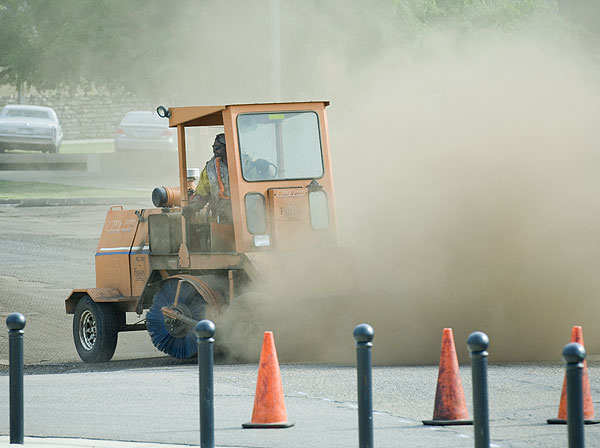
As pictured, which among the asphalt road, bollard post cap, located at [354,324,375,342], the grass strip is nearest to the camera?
bollard post cap, located at [354,324,375,342]

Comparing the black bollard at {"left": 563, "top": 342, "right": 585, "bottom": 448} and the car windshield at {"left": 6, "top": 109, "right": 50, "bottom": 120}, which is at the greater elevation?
the car windshield at {"left": 6, "top": 109, "right": 50, "bottom": 120}

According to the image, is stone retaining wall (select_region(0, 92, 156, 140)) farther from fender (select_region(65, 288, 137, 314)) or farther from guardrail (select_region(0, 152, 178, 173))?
fender (select_region(65, 288, 137, 314))

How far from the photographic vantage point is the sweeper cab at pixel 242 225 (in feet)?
38.9

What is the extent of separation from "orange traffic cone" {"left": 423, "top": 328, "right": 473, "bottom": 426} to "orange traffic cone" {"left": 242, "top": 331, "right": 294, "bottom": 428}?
977 millimetres

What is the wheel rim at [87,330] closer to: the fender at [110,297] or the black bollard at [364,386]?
the fender at [110,297]

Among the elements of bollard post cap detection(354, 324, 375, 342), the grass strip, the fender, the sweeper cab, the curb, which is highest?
the grass strip

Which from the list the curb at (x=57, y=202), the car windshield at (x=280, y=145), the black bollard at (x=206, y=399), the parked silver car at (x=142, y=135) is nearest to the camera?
the black bollard at (x=206, y=399)

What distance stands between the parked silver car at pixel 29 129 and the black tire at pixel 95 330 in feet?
83.3

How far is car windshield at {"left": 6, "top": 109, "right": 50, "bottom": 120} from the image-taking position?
38406 mm

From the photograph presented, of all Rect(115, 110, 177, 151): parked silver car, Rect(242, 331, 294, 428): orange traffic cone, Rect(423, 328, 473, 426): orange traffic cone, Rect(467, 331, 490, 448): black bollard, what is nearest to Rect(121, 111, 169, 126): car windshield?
Rect(115, 110, 177, 151): parked silver car

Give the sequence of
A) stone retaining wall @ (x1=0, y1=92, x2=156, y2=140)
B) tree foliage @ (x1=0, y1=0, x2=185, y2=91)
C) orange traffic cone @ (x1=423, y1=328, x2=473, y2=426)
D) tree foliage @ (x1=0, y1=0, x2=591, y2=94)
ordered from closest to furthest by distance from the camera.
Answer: orange traffic cone @ (x1=423, y1=328, x2=473, y2=426), tree foliage @ (x1=0, y1=0, x2=591, y2=94), tree foliage @ (x1=0, y1=0, x2=185, y2=91), stone retaining wall @ (x1=0, y1=92, x2=156, y2=140)

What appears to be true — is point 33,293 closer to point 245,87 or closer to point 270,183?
point 270,183

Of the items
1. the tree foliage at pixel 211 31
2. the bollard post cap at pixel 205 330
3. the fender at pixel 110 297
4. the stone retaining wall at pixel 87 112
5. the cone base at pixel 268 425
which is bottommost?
the cone base at pixel 268 425

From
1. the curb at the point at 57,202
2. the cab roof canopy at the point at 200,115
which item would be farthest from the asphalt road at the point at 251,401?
the curb at the point at 57,202
